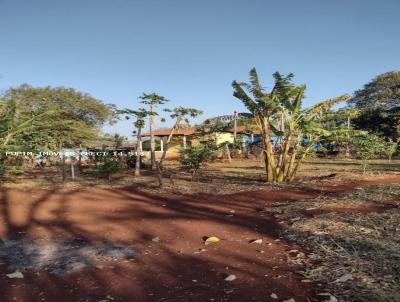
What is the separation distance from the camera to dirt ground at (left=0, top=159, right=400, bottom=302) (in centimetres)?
407

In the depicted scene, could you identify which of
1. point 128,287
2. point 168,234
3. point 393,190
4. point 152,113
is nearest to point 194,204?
point 168,234

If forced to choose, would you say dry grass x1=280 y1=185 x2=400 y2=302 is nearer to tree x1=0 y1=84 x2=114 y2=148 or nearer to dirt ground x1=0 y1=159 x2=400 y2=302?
dirt ground x1=0 y1=159 x2=400 y2=302

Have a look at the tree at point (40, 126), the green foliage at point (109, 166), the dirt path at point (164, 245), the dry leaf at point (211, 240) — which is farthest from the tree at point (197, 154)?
the dry leaf at point (211, 240)

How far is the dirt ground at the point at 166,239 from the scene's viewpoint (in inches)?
160

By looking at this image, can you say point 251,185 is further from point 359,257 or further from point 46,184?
point 359,257

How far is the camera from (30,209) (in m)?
9.23

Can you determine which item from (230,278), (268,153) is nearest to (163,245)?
(230,278)

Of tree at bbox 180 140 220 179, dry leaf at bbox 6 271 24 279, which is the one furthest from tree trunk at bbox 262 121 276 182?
dry leaf at bbox 6 271 24 279

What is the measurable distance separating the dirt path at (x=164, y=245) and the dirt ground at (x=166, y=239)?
0.01 meters

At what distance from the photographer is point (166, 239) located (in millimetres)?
6234

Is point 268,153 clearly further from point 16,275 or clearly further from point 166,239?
point 16,275

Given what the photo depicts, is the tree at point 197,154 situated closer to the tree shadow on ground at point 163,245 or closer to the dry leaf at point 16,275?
the tree shadow on ground at point 163,245

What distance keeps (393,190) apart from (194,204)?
4.79m

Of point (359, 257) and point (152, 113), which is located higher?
point (152, 113)
